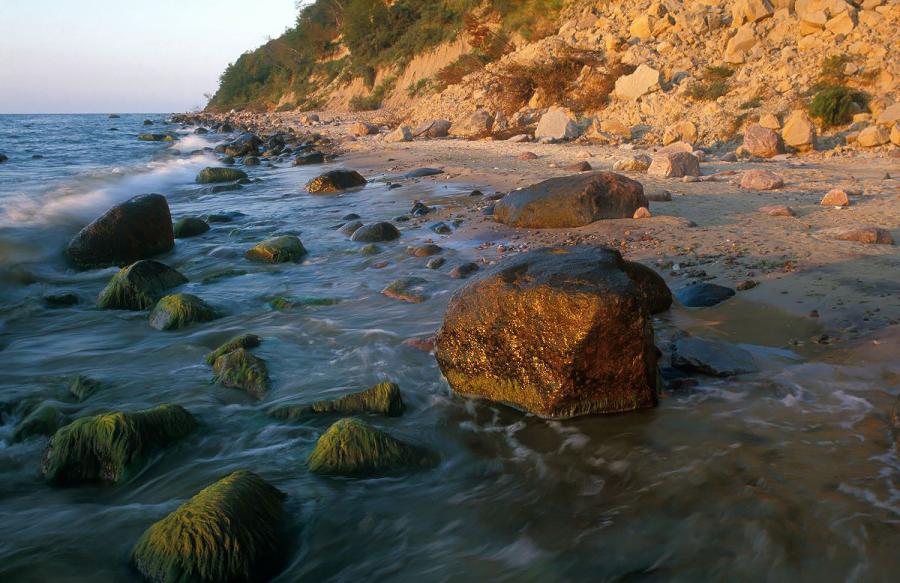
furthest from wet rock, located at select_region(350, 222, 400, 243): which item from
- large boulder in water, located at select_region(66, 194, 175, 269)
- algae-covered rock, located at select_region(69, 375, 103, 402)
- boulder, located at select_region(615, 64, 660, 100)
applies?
boulder, located at select_region(615, 64, 660, 100)

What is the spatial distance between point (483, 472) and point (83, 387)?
9.20 feet

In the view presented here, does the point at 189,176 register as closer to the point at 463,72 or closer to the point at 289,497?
the point at 463,72

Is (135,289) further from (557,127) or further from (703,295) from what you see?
(557,127)

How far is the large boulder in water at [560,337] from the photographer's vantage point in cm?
348

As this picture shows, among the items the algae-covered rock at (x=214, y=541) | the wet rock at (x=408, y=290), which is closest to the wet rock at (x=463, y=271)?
the wet rock at (x=408, y=290)

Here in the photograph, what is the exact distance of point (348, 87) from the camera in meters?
37.2

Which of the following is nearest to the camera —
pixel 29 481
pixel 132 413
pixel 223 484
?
pixel 223 484

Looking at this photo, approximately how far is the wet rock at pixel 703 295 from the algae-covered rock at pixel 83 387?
414 centimetres

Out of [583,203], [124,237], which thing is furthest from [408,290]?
[124,237]

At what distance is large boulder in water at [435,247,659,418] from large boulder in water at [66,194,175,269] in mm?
5654

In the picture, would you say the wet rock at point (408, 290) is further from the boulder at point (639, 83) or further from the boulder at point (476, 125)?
the boulder at point (476, 125)

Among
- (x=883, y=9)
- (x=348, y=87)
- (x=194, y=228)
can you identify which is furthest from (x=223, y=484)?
(x=348, y=87)

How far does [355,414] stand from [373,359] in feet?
2.50

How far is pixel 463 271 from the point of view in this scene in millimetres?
6074
